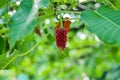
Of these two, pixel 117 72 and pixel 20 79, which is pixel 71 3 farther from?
pixel 117 72

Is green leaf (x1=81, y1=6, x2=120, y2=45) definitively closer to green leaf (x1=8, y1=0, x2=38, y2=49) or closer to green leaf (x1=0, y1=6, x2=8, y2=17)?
A: green leaf (x1=8, y1=0, x2=38, y2=49)

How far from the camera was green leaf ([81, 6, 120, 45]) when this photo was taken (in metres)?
1.16

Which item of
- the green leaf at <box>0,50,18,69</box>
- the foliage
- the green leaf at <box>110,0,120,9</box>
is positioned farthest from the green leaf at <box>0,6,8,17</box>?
the green leaf at <box>110,0,120,9</box>

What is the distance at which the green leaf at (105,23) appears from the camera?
1157 mm

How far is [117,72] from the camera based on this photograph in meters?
3.17

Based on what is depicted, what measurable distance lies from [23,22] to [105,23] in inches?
9.8

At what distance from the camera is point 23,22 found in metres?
1.13

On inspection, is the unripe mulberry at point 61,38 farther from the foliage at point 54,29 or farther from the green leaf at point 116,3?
the green leaf at point 116,3

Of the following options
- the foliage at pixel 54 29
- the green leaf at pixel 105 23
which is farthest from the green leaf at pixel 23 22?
the green leaf at pixel 105 23

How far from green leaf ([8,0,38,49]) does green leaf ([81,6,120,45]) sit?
0.18 meters

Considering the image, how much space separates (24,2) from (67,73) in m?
2.70

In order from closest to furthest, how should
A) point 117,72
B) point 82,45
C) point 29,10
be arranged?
point 29,10, point 117,72, point 82,45

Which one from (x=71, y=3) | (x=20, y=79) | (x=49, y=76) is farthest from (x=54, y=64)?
(x=71, y=3)

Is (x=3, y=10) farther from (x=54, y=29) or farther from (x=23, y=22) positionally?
(x=54, y=29)
